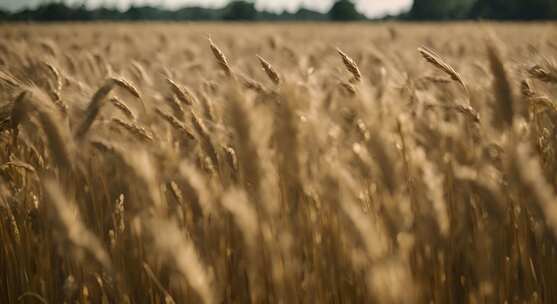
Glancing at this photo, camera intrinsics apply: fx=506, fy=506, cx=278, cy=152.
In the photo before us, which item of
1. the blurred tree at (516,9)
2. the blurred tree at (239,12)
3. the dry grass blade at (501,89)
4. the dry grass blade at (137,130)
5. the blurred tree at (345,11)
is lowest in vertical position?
the blurred tree at (516,9)

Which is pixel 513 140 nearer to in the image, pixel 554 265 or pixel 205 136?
pixel 554 265

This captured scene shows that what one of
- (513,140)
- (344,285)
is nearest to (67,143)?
(344,285)

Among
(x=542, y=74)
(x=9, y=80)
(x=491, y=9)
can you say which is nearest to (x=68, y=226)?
(x=9, y=80)

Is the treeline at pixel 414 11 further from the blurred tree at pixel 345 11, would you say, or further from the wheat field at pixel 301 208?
the wheat field at pixel 301 208

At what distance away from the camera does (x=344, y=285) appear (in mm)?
1138

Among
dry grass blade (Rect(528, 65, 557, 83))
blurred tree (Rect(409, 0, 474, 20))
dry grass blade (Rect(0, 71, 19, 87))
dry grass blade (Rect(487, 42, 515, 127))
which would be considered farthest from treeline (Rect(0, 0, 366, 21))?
dry grass blade (Rect(487, 42, 515, 127))

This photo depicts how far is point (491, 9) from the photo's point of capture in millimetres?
43500

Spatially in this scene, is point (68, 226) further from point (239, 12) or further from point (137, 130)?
point (239, 12)

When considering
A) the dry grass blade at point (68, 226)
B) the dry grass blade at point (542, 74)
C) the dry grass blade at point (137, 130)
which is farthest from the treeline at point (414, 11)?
the dry grass blade at point (68, 226)

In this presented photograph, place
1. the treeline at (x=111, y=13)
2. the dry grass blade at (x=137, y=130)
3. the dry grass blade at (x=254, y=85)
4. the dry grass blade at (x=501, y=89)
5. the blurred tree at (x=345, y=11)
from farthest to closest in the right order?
the blurred tree at (x=345, y=11), the treeline at (x=111, y=13), the dry grass blade at (x=254, y=85), the dry grass blade at (x=137, y=130), the dry grass blade at (x=501, y=89)

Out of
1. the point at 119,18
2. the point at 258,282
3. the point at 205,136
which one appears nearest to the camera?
the point at 258,282

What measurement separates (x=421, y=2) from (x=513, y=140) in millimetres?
51751

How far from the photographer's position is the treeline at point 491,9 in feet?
131

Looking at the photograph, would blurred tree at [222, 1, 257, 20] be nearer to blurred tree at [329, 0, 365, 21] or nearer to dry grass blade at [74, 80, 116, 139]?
blurred tree at [329, 0, 365, 21]
